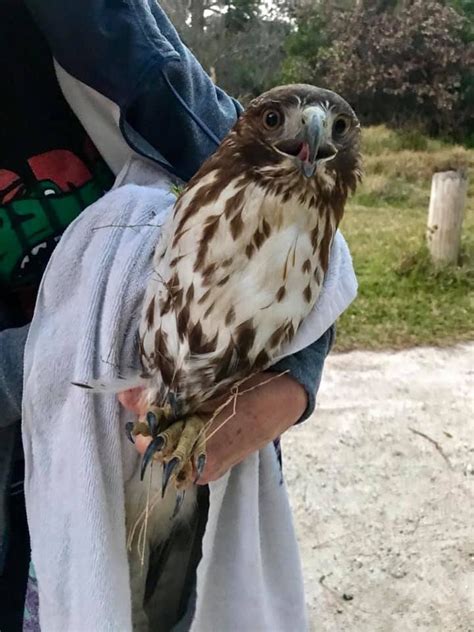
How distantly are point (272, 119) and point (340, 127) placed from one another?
76 mm

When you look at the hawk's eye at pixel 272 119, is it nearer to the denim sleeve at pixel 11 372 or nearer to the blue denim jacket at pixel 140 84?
the blue denim jacket at pixel 140 84

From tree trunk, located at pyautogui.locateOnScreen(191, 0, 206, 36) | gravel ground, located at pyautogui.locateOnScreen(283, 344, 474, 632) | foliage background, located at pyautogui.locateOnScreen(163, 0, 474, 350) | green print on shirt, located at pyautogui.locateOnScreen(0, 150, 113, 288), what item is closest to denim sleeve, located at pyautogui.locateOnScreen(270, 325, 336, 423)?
green print on shirt, located at pyautogui.locateOnScreen(0, 150, 113, 288)

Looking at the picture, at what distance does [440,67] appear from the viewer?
30.6 feet

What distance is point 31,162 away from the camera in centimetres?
108

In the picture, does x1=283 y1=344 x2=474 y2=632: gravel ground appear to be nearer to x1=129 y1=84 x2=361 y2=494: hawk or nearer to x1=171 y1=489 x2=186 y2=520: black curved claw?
x1=171 y1=489 x2=186 y2=520: black curved claw

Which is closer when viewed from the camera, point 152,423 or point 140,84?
point 152,423

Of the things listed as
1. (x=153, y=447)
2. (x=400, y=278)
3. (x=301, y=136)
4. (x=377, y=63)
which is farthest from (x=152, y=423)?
(x=377, y=63)

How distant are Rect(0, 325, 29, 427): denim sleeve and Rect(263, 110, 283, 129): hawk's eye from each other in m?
0.43

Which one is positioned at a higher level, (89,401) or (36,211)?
(36,211)

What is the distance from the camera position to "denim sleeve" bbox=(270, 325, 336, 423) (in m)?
0.97

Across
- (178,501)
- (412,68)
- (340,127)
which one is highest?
(340,127)

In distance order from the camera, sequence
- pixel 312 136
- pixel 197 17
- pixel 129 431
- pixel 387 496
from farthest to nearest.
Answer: pixel 197 17, pixel 387 496, pixel 129 431, pixel 312 136

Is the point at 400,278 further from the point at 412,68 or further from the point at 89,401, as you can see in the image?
the point at 412,68

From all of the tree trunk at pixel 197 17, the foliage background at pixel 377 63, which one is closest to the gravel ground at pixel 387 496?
the foliage background at pixel 377 63
